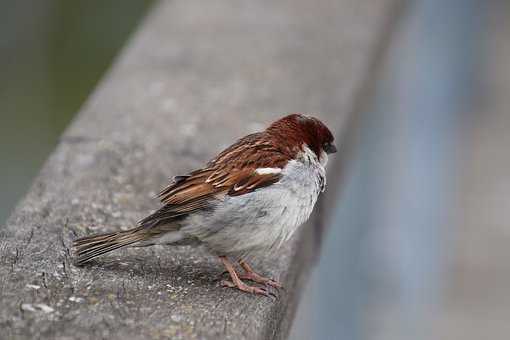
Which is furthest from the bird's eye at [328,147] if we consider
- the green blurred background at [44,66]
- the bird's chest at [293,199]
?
the green blurred background at [44,66]

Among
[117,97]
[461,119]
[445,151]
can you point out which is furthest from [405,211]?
[117,97]

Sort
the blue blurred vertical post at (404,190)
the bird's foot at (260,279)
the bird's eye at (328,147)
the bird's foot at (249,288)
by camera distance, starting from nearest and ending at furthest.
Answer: the bird's foot at (249,288), the bird's foot at (260,279), the bird's eye at (328,147), the blue blurred vertical post at (404,190)

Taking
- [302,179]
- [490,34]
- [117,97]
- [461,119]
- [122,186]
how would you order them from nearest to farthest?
[302,179], [122,186], [117,97], [461,119], [490,34]

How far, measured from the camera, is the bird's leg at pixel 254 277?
9.36 feet

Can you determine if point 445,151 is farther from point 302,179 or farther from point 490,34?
point 302,179

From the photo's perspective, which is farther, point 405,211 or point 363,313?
point 405,211

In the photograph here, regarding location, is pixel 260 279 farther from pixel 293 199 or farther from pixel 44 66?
pixel 44 66

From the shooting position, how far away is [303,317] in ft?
11.2

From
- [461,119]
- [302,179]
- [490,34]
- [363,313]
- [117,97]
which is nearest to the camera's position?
[302,179]

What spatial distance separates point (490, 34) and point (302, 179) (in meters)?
5.62

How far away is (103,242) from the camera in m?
2.78

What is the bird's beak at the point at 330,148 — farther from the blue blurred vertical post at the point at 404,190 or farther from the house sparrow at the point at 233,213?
the blue blurred vertical post at the point at 404,190

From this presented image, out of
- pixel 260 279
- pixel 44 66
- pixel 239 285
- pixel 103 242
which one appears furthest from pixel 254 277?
pixel 44 66

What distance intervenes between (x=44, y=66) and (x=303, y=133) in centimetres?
474
